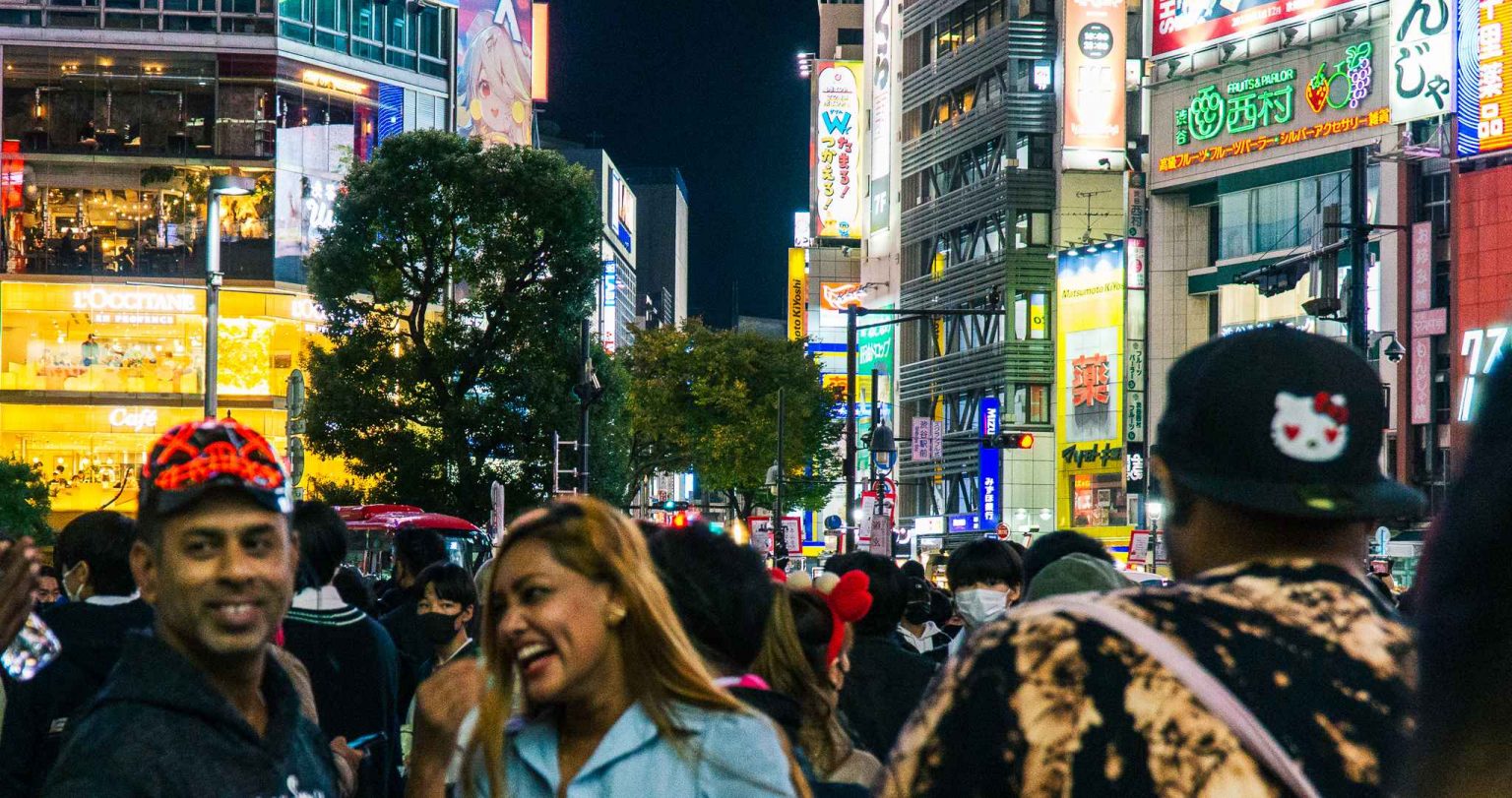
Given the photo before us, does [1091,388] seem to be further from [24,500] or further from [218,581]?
[218,581]

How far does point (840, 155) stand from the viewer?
4080 inches

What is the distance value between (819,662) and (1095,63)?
67445 millimetres

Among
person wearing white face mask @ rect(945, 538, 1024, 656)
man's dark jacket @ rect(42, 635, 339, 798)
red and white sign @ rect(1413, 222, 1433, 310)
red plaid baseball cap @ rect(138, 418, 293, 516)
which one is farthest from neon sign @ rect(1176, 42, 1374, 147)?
man's dark jacket @ rect(42, 635, 339, 798)

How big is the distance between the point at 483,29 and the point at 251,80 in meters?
18.4

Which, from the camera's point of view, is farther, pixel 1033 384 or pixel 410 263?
pixel 1033 384

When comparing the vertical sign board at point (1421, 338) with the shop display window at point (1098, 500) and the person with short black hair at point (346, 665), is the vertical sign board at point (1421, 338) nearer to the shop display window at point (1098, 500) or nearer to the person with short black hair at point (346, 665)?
the shop display window at point (1098, 500)

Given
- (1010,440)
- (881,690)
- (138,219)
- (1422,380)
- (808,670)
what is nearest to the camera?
(808,670)

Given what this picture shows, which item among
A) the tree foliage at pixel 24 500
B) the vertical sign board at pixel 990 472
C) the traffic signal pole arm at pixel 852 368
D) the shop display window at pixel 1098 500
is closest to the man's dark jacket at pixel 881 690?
the traffic signal pole arm at pixel 852 368

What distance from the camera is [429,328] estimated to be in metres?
46.6

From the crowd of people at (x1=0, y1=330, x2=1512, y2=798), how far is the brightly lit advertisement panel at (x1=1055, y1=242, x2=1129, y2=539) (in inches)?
2511

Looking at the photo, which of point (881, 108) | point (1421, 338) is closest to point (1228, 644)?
point (1421, 338)

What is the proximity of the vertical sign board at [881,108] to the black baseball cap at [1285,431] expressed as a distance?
9190 centimetres

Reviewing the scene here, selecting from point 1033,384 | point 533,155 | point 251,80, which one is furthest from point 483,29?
point 533,155

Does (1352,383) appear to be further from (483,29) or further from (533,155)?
(483,29)
